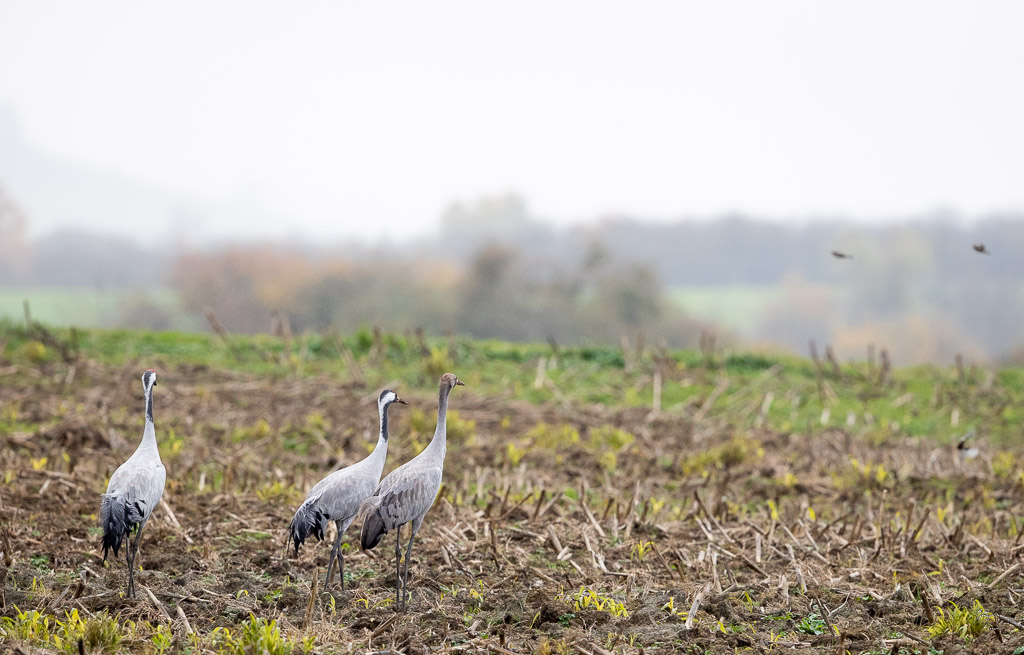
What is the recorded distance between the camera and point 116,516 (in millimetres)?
5633

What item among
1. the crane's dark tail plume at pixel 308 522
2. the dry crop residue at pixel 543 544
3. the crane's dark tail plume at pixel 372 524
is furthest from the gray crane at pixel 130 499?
the crane's dark tail plume at pixel 372 524

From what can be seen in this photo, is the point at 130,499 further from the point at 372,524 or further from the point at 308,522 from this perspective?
the point at 372,524

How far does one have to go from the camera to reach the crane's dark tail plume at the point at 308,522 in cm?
568

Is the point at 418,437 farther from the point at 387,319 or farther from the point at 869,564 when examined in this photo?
the point at 387,319

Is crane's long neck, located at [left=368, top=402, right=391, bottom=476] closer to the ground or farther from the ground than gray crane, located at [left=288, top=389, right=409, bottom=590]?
farther from the ground

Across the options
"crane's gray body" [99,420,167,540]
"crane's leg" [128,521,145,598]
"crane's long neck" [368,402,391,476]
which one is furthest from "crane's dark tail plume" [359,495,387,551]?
"crane's leg" [128,521,145,598]

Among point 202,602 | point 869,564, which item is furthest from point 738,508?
point 202,602

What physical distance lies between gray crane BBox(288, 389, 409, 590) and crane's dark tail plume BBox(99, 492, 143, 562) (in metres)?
0.98

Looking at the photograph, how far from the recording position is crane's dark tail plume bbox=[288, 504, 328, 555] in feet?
18.6

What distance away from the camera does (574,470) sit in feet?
34.8

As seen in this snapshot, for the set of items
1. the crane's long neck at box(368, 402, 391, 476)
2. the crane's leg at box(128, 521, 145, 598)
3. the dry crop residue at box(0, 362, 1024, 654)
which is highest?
the crane's long neck at box(368, 402, 391, 476)

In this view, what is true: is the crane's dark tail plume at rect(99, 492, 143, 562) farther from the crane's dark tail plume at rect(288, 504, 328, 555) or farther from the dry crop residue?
the crane's dark tail plume at rect(288, 504, 328, 555)

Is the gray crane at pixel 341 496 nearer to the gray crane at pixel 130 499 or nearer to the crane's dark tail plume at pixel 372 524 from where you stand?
the crane's dark tail plume at pixel 372 524

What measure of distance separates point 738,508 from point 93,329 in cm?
1550
